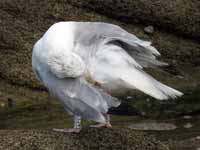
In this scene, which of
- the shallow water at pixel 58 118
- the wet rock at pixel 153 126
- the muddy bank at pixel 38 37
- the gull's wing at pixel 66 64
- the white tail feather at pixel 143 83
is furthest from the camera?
the muddy bank at pixel 38 37

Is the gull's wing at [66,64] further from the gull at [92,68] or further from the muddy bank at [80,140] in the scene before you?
the muddy bank at [80,140]

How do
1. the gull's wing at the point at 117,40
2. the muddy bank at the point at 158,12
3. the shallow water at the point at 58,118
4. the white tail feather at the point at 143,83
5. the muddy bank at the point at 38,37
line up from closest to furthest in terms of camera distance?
1. the white tail feather at the point at 143,83
2. the gull's wing at the point at 117,40
3. the shallow water at the point at 58,118
4. the muddy bank at the point at 38,37
5. the muddy bank at the point at 158,12

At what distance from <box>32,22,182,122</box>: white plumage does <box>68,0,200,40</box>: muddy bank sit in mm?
4781

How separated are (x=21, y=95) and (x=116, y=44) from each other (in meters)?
3.87

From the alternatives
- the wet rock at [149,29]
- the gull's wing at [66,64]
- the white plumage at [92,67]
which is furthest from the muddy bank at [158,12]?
the gull's wing at [66,64]

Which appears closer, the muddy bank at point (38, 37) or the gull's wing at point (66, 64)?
the gull's wing at point (66, 64)

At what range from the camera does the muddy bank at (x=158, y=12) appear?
11.2 m

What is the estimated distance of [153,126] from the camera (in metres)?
8.55

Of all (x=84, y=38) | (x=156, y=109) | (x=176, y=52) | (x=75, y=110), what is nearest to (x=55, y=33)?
(x=84, y=38)

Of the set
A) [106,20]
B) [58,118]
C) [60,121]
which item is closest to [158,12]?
[106,20]

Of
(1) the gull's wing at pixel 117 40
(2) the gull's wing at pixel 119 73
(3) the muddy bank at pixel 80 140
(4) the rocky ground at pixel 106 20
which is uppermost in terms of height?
(4) the rocky ground at pixel 106 20

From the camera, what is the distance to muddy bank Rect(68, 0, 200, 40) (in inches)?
440

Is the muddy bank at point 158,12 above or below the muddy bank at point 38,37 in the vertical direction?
above

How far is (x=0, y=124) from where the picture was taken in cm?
873
